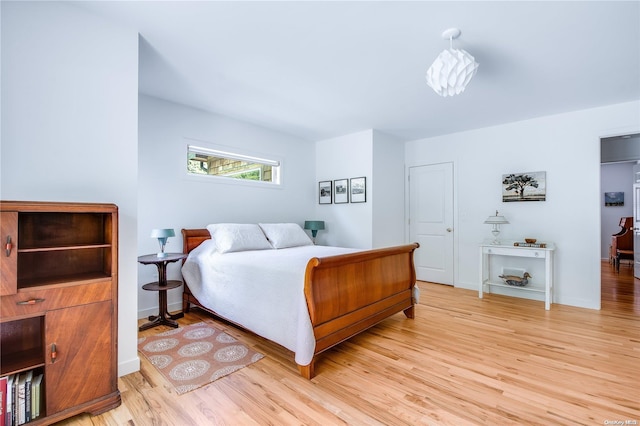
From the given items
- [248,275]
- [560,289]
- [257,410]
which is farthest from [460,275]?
[257,410]

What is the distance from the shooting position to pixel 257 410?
67.6 inches

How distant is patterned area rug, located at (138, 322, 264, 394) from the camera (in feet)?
6.77

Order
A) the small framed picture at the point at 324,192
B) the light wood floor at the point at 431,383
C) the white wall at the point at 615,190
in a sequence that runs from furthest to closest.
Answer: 1. the white wall at the point at 615,190
2. the small framed picture at the point at 324,192
3. the light wood floor at the point at 431,383

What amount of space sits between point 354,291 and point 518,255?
270 cm

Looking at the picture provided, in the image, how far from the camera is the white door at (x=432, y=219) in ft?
15.7

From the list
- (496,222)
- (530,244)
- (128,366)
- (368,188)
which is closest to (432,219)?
(496,222)

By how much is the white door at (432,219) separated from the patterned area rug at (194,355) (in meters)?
3.52

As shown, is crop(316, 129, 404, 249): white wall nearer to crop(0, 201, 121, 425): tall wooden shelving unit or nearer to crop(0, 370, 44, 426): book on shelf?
crop(0, 201, 121, 425): tall wooden shelving unit

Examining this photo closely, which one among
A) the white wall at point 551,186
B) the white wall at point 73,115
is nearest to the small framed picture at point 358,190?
the white wall at point 551,186

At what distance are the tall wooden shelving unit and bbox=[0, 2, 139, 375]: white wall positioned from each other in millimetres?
198

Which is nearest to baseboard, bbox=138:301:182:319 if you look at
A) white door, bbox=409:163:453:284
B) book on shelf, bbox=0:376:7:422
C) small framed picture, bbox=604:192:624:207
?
Answer: book on shelf, bbox=0:376:7:422

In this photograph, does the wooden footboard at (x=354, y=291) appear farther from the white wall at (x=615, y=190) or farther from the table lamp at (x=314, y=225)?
the white wall at (x=615, y=190)

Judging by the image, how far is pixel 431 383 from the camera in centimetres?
199

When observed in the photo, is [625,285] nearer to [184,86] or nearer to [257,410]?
[257,410]
